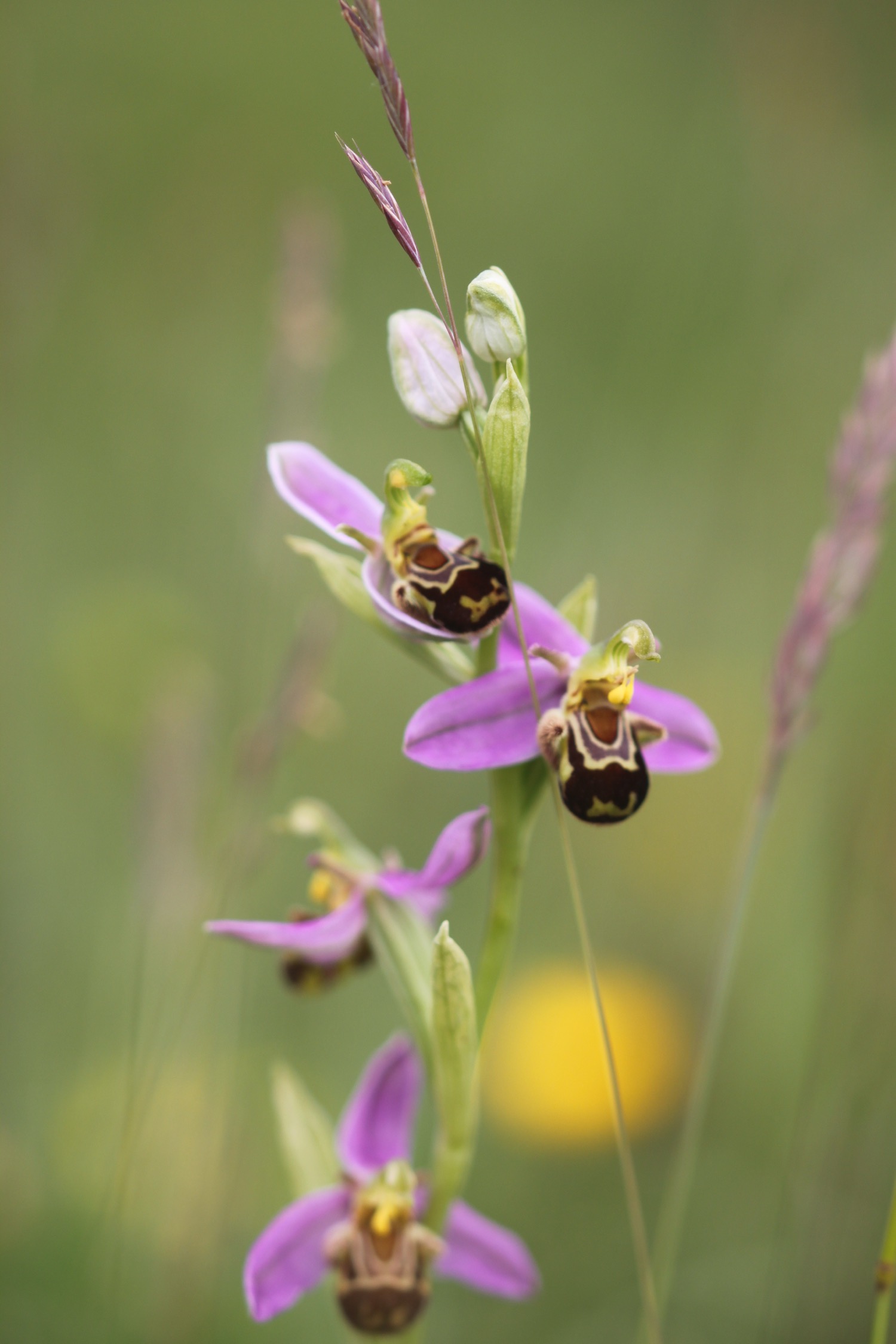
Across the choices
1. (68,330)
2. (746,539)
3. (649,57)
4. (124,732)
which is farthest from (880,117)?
(124,732)

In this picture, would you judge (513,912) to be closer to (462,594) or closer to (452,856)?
(452,856)

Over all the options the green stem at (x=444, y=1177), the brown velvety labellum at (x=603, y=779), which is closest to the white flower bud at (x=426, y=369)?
the brown velvety labellum at (x=603, y=779)

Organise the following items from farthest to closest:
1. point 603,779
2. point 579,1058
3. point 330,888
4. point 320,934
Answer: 1. point 579,1058
2. point 330,888
3. point 320,934
4. point 603,779

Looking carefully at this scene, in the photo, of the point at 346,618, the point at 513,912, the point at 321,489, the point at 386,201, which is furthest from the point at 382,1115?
the point at 346,618

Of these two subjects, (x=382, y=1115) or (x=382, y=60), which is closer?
(x=382, y=60)

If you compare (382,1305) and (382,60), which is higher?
(382,60)

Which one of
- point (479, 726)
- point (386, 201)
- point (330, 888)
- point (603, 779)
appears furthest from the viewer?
point (330, 888)

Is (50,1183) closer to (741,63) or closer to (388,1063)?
(388,1063)

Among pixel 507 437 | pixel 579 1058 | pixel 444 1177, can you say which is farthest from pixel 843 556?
pixel 579 1058

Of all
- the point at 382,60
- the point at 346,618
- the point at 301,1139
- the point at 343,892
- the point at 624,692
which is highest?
the point at 346,618
